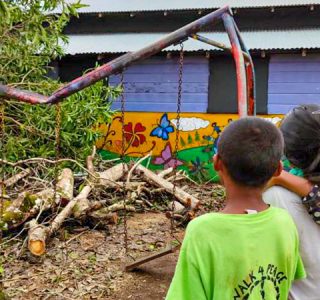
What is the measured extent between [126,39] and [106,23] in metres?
0.96

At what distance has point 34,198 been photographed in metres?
5.06

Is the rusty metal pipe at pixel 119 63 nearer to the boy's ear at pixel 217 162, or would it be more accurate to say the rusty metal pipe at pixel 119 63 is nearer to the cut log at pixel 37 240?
the boy's ear at pixel 217 162

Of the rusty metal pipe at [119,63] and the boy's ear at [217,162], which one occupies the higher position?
the rusty metal pipe at [119,63]

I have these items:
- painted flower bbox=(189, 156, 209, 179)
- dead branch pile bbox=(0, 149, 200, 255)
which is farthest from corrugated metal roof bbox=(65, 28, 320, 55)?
dead branch pile bbox=(0, 149, 200, 255)

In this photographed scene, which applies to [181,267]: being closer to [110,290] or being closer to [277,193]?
[277,193]

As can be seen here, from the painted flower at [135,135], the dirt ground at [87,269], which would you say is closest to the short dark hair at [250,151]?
the dirt ground at [87,269]

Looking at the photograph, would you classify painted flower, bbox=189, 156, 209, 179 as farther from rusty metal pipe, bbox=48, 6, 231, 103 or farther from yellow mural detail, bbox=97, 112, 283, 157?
rusty metal pipe, bbox=48, 6, 231, 103

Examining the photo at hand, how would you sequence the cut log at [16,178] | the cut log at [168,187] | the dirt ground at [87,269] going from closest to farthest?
the dirt ground at [87,269], the cut log at [16,178], the cut log at [168,187]

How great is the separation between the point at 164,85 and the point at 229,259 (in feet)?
27.4

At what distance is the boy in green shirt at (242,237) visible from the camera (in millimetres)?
1289

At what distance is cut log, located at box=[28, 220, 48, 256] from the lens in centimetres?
443

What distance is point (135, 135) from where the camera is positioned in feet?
31.3

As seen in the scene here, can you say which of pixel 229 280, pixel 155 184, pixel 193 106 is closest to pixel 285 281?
pixel 229 280

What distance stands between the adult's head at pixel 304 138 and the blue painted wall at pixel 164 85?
25.1 ft
